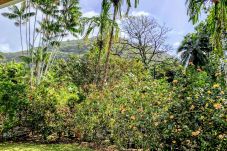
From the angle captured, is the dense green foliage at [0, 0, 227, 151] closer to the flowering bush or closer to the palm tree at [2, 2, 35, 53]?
the flowering bush


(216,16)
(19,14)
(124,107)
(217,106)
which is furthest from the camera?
(19,14)

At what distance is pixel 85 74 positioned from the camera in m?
26.3

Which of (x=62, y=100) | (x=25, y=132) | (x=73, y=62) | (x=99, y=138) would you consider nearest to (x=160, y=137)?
(x=99, y=138)

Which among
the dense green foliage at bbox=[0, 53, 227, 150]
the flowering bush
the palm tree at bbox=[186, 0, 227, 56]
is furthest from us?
the palm tree at bbox=[186, 0, 227, 56]

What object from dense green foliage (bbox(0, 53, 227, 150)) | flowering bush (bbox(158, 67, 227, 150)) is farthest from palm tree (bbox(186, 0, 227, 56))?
flowering bush (bbox(158, 67, 227, 150))

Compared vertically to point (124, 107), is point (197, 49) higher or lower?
higher

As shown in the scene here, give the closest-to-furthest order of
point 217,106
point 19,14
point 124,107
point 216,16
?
point 217,106, point 216,16, point 124,107, point 19,14

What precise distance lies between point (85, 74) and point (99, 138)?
17823 mm

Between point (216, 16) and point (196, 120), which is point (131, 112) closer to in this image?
point (196, 120)

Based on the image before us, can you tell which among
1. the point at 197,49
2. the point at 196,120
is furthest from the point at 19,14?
the point at 196,120

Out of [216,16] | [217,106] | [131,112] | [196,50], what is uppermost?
[196,50]

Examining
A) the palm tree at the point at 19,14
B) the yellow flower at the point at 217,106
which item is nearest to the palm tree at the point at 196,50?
the palm tree at the point at 19,14

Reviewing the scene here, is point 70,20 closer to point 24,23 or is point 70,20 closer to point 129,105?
point 24,23

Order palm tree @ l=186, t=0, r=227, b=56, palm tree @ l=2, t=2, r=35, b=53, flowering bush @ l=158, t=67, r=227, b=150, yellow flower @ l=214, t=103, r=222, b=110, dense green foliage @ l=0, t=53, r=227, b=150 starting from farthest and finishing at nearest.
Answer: palm tree @ l=2, t=2, r=35, b=53, palm tree @ l=186, t=0, r=227, b=56, dense green foliage @ l=0, t=53, r=227, b=150, flowering bush @ l=158, t=67, r=227, b=150, yellow flower @ l=214, t=103, r=222, b=110
